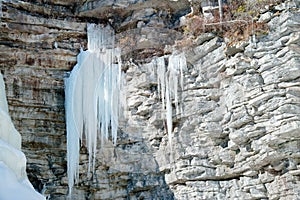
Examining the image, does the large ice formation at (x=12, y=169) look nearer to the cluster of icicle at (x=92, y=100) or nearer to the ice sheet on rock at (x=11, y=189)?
the ice sheet on rock at (x=11, y=189)

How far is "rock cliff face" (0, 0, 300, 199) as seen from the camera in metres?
13.4

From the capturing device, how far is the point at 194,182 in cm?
1438

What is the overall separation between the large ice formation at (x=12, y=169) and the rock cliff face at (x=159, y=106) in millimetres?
4269

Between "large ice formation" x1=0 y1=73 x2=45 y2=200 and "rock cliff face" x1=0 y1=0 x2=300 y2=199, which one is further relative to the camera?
"rock cliff face" x1=0 y1=0 x2=300 y2=199

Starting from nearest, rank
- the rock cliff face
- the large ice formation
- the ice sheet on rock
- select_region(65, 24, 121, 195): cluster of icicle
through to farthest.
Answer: the ice sheet on rock → the large ice formation → the rock cliff face → select_region(65, 24, 121, 195): cluster of icicle

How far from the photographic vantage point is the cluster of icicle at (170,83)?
1494cm

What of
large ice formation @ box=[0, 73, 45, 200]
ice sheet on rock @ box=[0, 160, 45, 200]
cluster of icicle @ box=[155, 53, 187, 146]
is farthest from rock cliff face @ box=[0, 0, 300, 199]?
ice sheet on rock @ box=[0, 160, 45, 200]

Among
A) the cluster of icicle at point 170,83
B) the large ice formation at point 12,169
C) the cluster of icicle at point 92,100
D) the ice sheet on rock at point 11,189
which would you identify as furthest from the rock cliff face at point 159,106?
the ice sheet on rock at point 11,189

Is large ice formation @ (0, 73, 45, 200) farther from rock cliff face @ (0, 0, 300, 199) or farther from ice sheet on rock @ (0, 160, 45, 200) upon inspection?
rock cliff face @ (0, 0, 300, 199)

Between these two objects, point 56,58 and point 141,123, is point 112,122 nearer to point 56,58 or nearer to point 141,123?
point 141,123

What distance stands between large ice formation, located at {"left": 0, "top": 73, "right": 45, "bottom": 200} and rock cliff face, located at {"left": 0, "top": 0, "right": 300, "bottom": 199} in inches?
168

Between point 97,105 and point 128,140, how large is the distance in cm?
120

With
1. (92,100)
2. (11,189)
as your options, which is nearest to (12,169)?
(11,189)

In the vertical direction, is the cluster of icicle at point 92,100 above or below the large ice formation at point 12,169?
above
